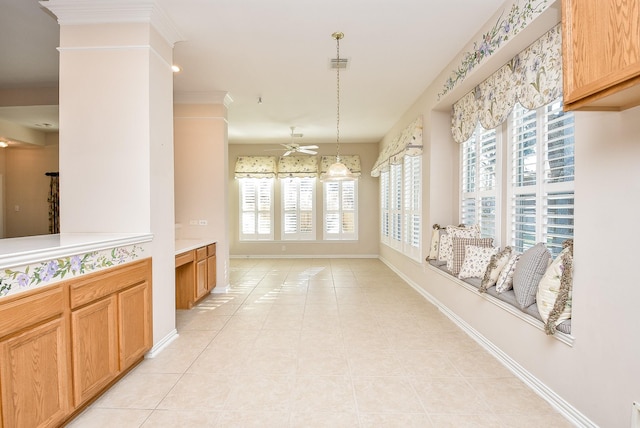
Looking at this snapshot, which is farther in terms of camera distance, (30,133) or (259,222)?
(259,222)

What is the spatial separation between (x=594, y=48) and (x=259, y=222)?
25.5 ft

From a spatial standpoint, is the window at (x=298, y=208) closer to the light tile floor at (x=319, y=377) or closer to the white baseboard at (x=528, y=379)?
the light tile floor at (x=319, y=377)

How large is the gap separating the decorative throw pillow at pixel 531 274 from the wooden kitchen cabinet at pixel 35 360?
3026 mm

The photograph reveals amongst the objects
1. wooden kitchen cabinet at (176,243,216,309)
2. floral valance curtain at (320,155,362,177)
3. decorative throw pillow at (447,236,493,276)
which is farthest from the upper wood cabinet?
floral valance curtain at (320,155,362,177)

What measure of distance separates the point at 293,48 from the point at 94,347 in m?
3.18

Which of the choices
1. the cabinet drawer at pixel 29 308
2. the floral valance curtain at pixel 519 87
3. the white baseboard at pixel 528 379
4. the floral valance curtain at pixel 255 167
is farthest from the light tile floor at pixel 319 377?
the floral valance curtain at pixel 255 167

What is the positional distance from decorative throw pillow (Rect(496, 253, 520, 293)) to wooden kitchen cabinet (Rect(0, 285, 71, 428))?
3155 mm

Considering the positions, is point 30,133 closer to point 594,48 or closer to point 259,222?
point 259,222

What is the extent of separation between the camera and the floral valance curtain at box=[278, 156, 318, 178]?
27.7ft

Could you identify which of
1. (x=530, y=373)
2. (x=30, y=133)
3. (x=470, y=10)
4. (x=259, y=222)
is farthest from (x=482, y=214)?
(x=30, y=133)

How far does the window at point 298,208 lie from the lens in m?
8.60

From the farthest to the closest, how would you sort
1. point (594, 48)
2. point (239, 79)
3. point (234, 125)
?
point (234, 125), point (239, 79), point (594, 48)

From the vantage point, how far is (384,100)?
5.22m

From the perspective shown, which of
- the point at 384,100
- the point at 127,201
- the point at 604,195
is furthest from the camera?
the point at 384,100
